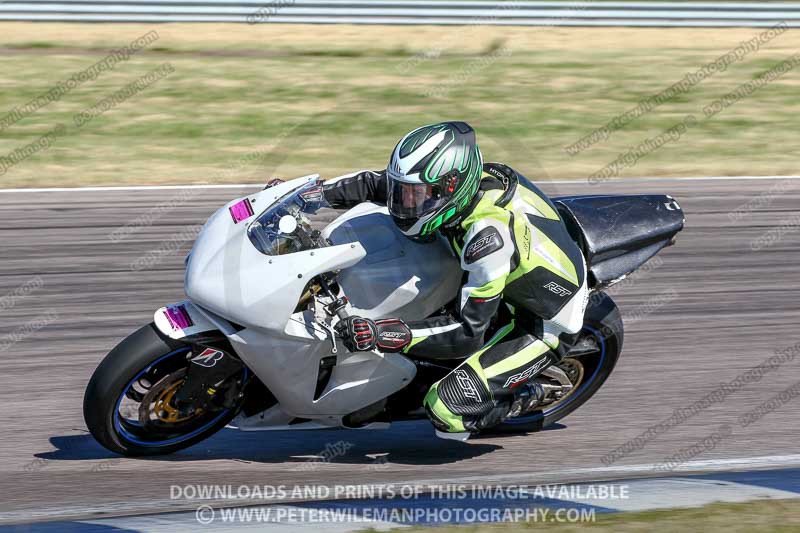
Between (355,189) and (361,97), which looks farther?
(361,97)

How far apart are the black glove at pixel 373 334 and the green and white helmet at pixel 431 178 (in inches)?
18.6

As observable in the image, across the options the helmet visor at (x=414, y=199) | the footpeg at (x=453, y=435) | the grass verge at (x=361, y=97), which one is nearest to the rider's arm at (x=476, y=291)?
the helmet visor at (x=414, y=199)

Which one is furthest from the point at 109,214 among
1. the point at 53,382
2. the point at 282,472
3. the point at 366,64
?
the point at 366,64

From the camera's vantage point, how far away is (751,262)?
8.71m

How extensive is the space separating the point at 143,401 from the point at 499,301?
1809 mm

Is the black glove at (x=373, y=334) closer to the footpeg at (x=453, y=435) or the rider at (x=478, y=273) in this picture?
the rider at (x=478, y=273)

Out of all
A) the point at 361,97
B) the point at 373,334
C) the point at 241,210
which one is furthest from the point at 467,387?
the point at 361,97

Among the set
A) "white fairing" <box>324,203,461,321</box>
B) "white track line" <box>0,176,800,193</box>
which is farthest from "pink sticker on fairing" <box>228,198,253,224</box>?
"white track line" <box>0,176,800,193</box>

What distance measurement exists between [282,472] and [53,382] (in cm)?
177

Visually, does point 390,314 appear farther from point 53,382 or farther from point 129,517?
point 53,382

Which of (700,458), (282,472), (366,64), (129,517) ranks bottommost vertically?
(366,64)

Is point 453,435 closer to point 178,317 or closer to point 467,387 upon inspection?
point 467,387

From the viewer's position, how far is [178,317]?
484cm

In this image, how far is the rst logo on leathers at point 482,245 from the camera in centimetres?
476
